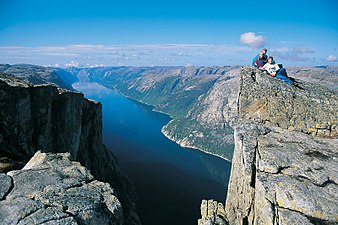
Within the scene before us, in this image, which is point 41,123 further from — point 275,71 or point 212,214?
point 275,71

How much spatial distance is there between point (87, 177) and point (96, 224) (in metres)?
4.62

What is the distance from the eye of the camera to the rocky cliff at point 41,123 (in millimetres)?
24484

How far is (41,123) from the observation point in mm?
39406

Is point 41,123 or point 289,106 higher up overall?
point 289,106

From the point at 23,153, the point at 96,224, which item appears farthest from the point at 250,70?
the point at 23,153

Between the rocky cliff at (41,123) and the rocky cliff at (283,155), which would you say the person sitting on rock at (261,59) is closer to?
the rocky cliff at (283,155)

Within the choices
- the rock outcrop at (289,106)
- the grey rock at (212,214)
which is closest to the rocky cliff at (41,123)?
the grey rock at (212,214)

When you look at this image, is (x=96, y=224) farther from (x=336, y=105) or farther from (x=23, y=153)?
(x=336, y=105)

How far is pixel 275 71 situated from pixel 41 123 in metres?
35.2

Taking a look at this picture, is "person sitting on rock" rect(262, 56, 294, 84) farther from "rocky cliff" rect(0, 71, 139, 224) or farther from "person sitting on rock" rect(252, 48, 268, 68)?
"rocky cliff" rect(0, 71, 139, 224)

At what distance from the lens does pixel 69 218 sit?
1140 centimetres

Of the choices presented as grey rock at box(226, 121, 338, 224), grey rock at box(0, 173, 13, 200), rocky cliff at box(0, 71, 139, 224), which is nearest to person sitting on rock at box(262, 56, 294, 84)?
grey rock at box(226, 121, 338, 224)

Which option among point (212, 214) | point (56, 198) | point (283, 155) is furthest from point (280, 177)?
point (56, 198)

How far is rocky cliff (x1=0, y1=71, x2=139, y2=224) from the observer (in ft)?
80.3
